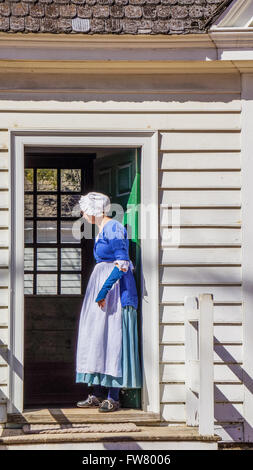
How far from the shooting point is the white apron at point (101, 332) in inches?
290

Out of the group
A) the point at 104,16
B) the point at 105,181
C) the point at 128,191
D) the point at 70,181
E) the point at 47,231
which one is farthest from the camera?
the point at 47,231

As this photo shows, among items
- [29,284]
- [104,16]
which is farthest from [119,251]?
[29,284]

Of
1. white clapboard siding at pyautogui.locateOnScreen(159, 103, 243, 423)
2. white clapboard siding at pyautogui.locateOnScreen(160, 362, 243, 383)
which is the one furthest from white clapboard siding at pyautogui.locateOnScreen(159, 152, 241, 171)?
white clapboard siding at pyautogui.locateOnScreen(160, 362, 243, 383)

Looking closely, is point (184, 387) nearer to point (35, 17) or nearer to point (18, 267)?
point (18, 267)

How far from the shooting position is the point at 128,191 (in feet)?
25.7

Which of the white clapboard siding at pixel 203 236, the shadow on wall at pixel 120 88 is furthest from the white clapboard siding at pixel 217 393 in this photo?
the shadow on wall at pixel 120 88

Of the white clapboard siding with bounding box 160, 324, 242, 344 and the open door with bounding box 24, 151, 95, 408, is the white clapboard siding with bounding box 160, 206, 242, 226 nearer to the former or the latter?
the white clapboard siding with bounding box 160, 324, 242, 344

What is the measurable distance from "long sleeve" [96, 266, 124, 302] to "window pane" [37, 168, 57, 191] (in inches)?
120

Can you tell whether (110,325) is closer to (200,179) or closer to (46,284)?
(200,179)

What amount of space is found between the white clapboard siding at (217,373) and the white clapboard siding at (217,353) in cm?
4

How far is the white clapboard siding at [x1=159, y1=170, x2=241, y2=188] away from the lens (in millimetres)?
7496

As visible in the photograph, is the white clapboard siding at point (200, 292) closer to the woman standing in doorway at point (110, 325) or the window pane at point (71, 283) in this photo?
the woman standing in doorway at point (110, 325)

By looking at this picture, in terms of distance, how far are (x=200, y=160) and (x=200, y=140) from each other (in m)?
0.17

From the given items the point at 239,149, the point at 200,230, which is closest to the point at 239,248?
the point at 200,230
